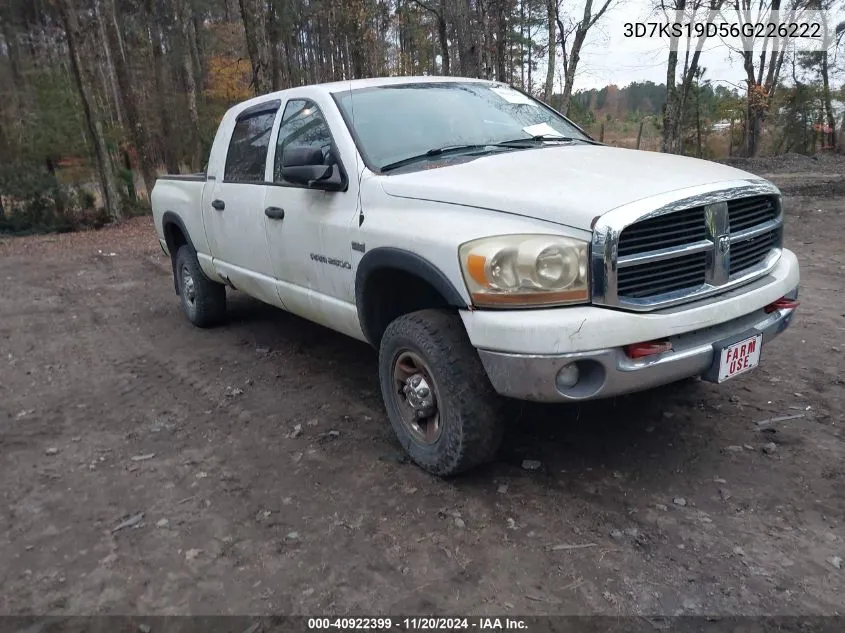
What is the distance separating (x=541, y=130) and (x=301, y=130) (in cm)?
152

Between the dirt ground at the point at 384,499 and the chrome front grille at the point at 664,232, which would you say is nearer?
the dirt ground at the point at 384,499

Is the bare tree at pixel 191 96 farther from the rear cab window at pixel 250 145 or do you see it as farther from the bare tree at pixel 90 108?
the rear cab window at pixel 250 145

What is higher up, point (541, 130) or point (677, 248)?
point (541, 130)

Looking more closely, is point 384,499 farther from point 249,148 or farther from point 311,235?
point 249,148

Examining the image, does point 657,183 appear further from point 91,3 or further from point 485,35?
point 91,3

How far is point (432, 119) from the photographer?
156 inches

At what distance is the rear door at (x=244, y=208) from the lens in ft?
15.1

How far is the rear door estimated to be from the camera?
4.61m

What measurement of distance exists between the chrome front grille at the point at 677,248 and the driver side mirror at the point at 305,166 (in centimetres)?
165

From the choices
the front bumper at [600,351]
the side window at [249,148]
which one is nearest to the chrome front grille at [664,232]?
the front bumper at [600,351]

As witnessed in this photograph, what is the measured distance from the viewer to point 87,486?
3.42m

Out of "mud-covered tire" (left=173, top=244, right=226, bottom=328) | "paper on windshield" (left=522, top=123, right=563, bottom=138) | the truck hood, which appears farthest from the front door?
"mud-covered tire" (left=173, top=244, right=226, bottom=328)

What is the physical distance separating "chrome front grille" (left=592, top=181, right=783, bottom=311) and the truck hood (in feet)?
0.30

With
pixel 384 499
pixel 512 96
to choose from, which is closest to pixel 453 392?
pixel 384 499
